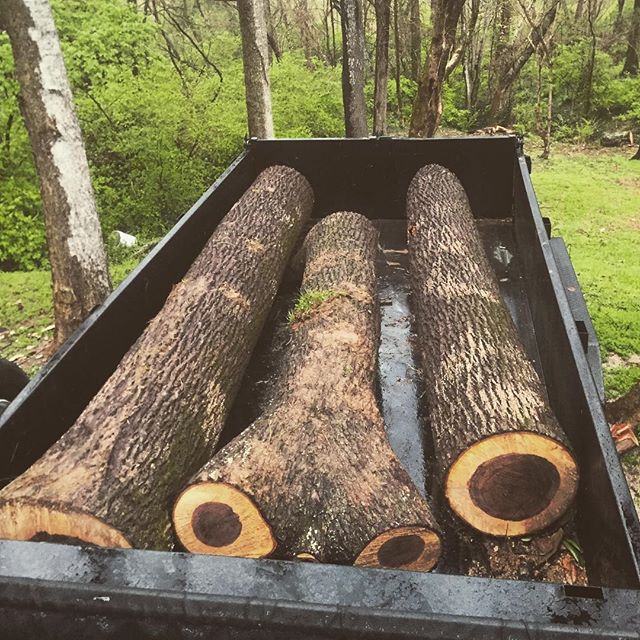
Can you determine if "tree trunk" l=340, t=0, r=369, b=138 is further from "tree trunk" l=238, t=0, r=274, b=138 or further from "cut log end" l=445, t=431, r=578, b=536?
"cut log end" l=445, t=431, r=578, b=536

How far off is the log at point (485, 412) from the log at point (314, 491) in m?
0.23

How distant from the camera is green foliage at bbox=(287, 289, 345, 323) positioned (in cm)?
350

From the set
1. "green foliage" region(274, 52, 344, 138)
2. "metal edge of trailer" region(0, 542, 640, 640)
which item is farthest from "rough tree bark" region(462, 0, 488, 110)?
"metal edge of trailer" region(0, 542, 640, 640)

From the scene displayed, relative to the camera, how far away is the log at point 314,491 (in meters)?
2.09

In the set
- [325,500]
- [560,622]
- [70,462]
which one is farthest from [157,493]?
[560,622]

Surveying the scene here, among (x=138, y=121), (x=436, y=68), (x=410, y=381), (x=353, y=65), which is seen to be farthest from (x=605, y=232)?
(x=138, y=121)

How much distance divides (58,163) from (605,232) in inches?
267

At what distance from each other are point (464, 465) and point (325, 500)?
1.76 ft

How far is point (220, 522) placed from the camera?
6.95 feet

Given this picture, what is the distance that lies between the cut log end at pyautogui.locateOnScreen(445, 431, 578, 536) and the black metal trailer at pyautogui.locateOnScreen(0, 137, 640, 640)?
10cm

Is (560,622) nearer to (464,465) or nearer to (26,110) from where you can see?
(464,465)

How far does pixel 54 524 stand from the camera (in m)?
2.05

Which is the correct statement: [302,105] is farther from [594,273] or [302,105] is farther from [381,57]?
[594,273]

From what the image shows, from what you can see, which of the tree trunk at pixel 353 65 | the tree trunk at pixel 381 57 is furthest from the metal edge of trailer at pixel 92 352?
the tree trunk at pixel 381 57
